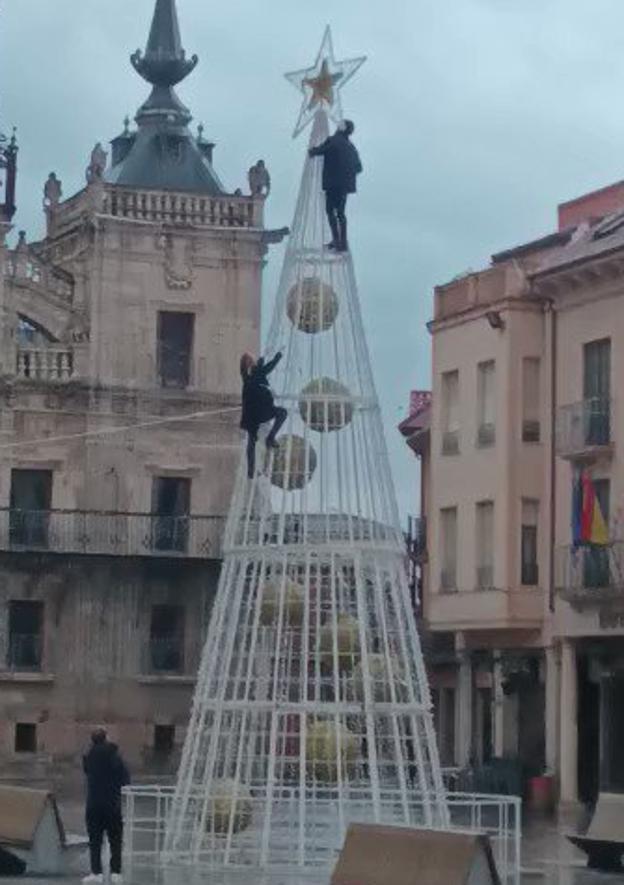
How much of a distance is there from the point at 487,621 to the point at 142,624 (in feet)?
48.5

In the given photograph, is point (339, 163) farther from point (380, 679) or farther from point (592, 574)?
point (592, 574)

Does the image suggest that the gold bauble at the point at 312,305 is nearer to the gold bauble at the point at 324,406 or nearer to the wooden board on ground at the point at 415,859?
the gold bauble at the point at 324,406

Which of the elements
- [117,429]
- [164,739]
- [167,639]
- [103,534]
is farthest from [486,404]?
[164,739]

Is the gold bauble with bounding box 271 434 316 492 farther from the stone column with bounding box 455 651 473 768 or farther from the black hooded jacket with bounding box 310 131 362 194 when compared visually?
the stone column with bounding box 455 651 473 768

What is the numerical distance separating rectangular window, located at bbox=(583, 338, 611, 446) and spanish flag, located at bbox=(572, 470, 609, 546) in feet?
3.03

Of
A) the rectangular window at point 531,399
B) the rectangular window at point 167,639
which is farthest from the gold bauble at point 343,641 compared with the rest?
the rectangular window at point 167,639

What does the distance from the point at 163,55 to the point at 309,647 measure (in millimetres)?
44441

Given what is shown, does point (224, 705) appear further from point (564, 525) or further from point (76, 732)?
point (76, 732)

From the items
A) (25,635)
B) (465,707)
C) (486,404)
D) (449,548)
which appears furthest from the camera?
(25,635)

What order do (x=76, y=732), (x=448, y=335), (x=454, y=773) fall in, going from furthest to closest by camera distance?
(x=76, y=732)
(x=448, y=335)
(x=454, y=773)

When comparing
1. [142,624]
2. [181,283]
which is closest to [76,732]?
[142,624]

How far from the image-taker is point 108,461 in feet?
213

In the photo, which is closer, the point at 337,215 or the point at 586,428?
the point at 337,215

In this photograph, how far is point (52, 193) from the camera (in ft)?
225
